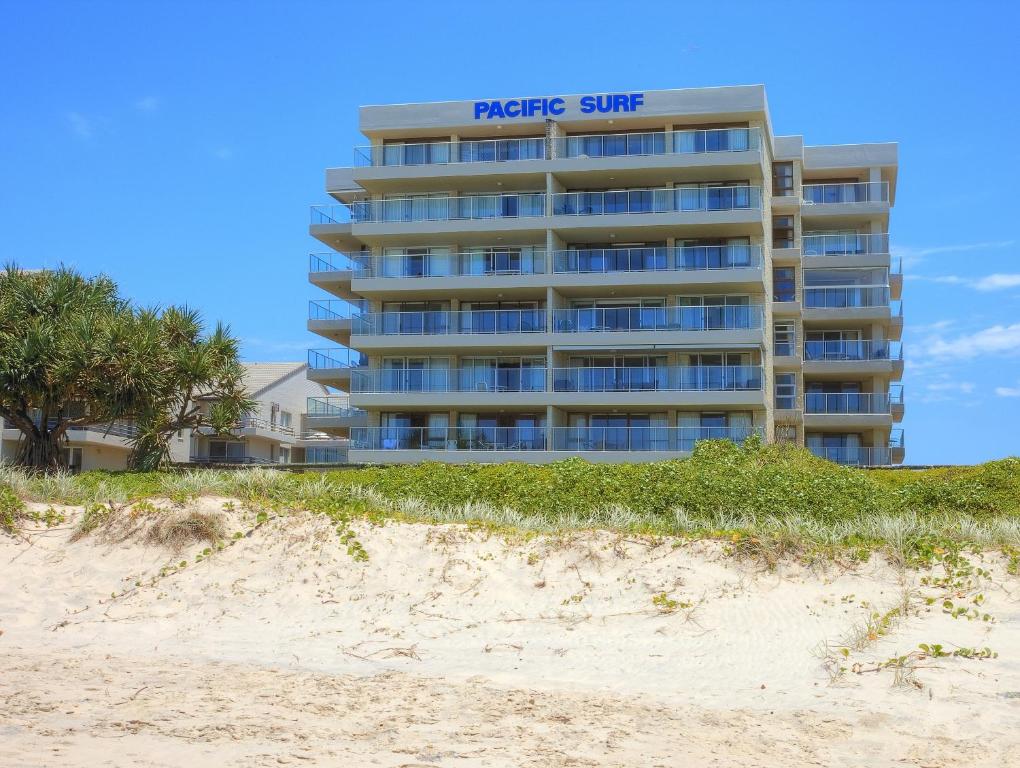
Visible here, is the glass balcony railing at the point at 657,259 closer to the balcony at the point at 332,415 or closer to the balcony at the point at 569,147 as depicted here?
the balcony at the point at 569,147

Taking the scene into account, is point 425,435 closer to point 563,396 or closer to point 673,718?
point 563,396

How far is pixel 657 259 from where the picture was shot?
156 ft

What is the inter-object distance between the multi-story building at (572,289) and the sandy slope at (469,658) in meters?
31.2

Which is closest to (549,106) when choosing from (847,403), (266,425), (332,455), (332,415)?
(332,415)

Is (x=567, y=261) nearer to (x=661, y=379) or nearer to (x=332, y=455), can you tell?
(x=661, y=379)

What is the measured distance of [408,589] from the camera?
1355 cm

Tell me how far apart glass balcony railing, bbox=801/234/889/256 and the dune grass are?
115 ft

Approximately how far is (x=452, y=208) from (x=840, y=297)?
2057 cm

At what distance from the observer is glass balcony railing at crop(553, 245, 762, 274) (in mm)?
47125

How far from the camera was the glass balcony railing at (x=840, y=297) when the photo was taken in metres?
54.6


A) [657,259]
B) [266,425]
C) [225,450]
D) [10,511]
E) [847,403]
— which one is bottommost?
[10,511]

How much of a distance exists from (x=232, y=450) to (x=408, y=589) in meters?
60.2

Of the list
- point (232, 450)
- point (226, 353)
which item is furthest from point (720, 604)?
point (232, 450)

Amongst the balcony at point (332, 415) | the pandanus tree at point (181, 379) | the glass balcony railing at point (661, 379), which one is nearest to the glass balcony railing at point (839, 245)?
the glass balcony railing at point (661, 379)
